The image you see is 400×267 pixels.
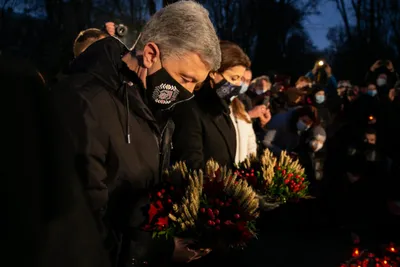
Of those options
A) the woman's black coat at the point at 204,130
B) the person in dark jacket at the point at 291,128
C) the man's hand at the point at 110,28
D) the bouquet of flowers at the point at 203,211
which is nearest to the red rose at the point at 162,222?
the bouquet of flowers at the point at 203,211

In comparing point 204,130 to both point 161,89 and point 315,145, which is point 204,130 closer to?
point 161,89

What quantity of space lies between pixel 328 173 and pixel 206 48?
5.37 m

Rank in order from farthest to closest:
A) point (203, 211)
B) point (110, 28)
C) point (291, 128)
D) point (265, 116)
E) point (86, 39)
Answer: point (291, 128), point (265, 116), point (110, 28), point (86, 39), point (203, 211)

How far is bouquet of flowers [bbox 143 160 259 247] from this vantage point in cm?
189

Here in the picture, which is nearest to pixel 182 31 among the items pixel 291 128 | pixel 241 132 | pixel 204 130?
pixel 204 130

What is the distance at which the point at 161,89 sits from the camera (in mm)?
1983

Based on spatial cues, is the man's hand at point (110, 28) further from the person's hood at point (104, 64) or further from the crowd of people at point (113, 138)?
the person's hood at point (104, 64)

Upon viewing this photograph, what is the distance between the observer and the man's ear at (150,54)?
1.92 m

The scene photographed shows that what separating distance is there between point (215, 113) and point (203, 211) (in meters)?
1.50

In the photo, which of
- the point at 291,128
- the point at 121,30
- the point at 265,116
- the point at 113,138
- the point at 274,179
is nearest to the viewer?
the point at 113,138

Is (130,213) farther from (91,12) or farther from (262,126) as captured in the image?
(91,12)

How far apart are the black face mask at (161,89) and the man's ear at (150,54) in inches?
1.9

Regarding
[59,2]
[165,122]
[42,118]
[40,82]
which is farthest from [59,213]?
[59,2]

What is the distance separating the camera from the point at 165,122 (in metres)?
2.21
